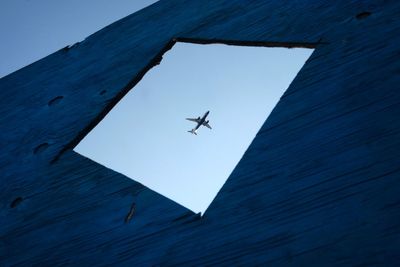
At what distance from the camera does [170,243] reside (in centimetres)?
113

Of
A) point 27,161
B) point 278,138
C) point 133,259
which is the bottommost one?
point 133,259

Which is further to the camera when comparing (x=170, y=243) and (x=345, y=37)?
(x=345, y=37)

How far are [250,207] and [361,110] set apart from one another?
39cm

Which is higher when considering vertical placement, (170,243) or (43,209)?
(43,209)

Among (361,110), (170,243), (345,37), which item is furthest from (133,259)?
(345,37)

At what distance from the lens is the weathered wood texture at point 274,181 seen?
3.24ft

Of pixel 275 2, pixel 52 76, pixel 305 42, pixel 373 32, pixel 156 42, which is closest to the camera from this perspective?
pixel 373 32

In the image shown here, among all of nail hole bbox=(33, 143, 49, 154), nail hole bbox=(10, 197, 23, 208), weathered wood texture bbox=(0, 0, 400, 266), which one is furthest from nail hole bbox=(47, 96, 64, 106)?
nail hole bbox=(10, 197, 23, 208)

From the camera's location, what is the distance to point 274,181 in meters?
1.14

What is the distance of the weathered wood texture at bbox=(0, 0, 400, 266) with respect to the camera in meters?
0.99

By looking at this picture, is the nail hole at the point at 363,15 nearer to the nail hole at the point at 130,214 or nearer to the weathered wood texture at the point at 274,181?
the weathered wood texture at the point at 274,181

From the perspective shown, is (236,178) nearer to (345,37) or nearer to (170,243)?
(170,243)

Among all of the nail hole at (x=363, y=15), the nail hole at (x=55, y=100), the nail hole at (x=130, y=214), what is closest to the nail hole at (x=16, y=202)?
the nail hole at (x=130, y=214)

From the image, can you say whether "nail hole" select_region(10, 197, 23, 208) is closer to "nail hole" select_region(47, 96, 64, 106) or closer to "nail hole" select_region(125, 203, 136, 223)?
"nail hole" select_region(125, 203, 136, 223)
